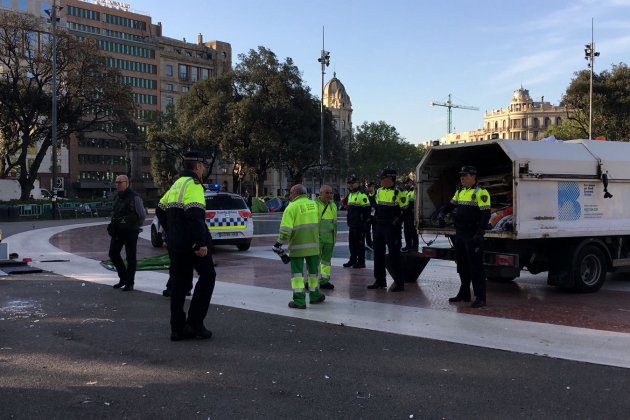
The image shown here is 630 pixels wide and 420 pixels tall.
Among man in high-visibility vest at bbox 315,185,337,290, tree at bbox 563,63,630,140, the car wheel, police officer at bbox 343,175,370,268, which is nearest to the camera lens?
man in high-visibility vest at bbox 315,185,337,290

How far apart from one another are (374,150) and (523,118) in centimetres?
6988

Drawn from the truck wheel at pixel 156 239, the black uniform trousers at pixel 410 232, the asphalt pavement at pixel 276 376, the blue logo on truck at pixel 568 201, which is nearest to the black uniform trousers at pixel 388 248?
the blue logo on truck at pixel 568 201

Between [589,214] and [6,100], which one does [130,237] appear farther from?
[6,100]

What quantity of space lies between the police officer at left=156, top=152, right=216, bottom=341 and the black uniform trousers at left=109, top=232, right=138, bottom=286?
11.4ft

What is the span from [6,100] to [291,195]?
111 feet

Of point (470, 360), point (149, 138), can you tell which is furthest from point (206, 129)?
point (470, 360)

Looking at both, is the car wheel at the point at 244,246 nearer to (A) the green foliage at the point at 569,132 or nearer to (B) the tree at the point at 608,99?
(B) the tree at the point at 608,99

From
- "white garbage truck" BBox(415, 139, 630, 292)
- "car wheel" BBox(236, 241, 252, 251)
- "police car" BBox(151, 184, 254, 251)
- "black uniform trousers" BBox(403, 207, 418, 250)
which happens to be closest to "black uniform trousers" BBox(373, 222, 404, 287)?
"white garbage truck" BBox(415, 139, 630, 292)

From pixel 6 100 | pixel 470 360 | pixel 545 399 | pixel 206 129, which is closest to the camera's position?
pixel 545 399

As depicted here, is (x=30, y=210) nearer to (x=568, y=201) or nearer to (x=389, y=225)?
(x=389, y=225)

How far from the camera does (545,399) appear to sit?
14.4 ft

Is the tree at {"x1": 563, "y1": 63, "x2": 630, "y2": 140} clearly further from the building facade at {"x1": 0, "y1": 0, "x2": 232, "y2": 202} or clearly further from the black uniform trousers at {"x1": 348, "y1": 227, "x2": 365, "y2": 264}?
the building facade at {"x1": 0, "y1": 0, "x2": 232, "y2": 202}

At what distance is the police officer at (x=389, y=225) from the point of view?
908 cm

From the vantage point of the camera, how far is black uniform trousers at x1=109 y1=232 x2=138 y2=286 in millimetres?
9266
